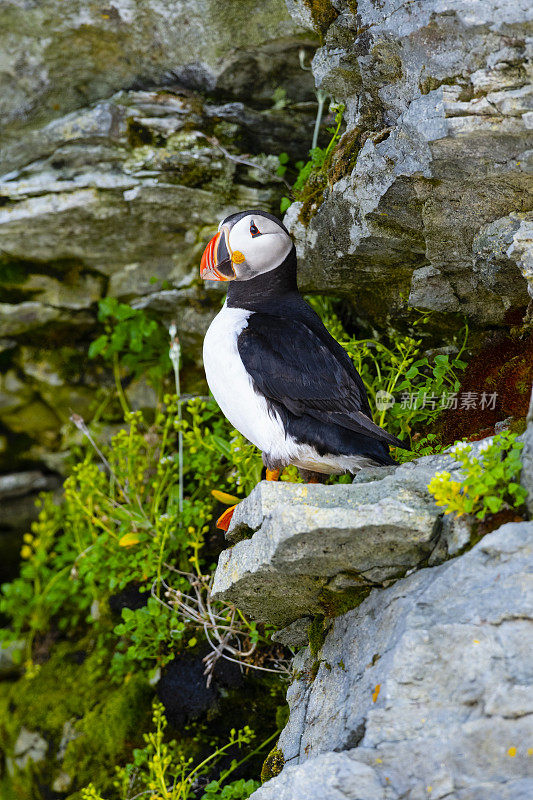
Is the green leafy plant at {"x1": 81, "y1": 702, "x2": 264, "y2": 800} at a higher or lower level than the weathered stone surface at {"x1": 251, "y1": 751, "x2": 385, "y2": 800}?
lower

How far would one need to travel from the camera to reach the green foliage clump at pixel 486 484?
7.89 feet

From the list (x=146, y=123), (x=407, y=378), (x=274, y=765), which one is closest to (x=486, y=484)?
(x=274, y=765)

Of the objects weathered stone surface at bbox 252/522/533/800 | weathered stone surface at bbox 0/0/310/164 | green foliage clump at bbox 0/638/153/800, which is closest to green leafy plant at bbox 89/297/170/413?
weathered stone surface at bbox 0/0/310/164

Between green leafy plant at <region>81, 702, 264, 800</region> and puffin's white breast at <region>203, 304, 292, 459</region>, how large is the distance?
157 cm

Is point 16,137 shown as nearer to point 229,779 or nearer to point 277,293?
point 277,293

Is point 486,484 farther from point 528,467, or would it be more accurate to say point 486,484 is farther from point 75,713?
point 75,713

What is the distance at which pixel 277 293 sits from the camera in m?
3.91

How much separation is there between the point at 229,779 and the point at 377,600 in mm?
1817

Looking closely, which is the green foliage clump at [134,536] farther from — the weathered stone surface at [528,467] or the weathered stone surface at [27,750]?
the weathered stone surface at [528,467]

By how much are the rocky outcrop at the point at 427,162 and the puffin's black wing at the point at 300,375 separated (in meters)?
0.81

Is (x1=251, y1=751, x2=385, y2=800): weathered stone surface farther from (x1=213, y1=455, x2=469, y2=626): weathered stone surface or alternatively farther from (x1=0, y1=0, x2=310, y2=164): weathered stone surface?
(x1=0, y1=0, x2=310, y2=164): weathered stone surface

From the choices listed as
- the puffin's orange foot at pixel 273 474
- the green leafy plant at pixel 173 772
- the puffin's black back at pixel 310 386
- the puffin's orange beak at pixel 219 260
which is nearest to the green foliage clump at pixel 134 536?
the green leafy plant at pixel 173 772

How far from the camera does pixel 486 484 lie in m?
2.42

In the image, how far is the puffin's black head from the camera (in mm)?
3766
